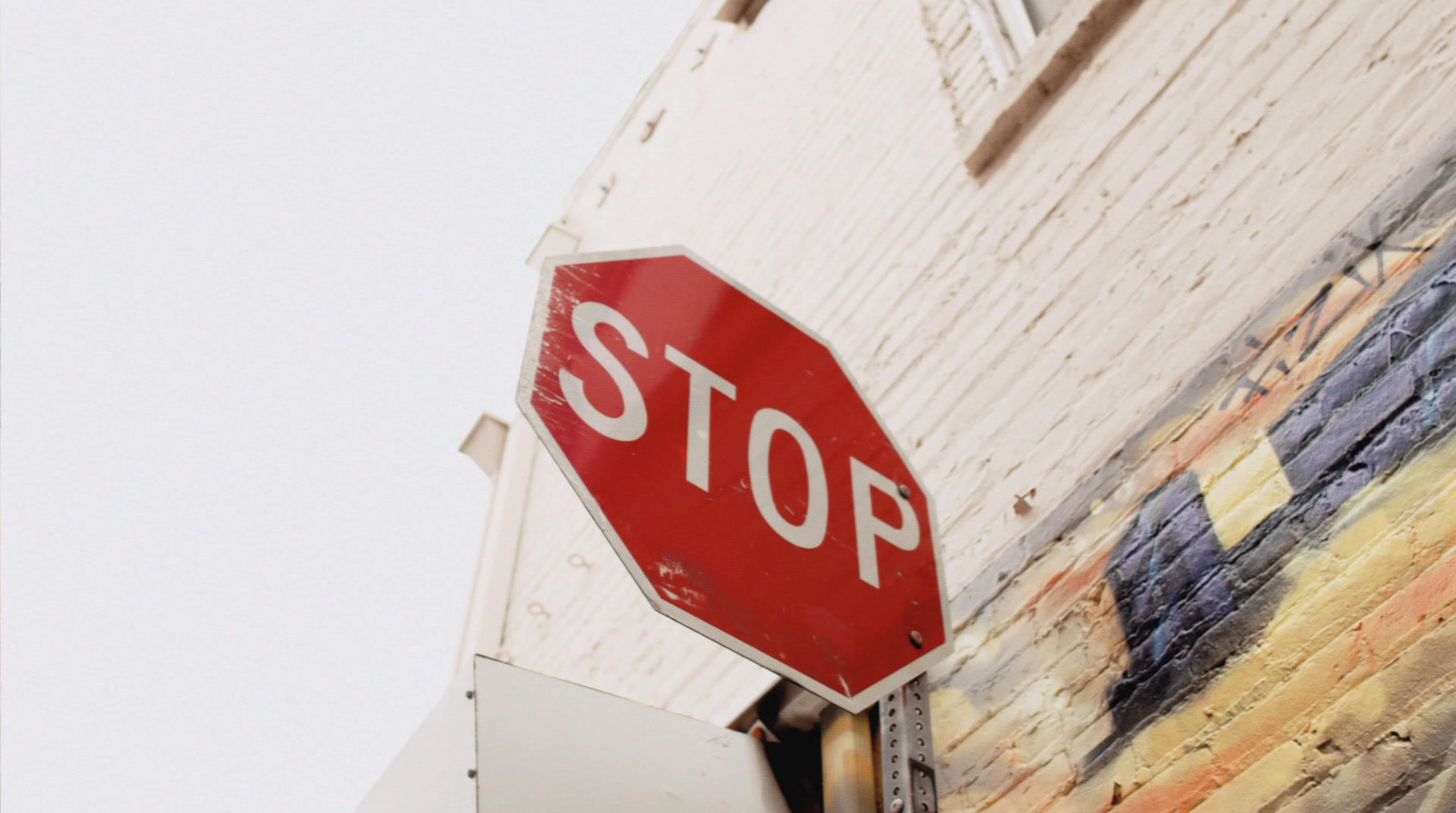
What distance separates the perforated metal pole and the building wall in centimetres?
21

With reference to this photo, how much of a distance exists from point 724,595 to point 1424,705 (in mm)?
1131

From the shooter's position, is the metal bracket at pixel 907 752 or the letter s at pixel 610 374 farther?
the metal bracket at pixel 907 752

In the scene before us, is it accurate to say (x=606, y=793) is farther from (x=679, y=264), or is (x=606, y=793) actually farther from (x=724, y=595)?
(x=679, y=264)

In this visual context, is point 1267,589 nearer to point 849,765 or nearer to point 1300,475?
point 1300,475

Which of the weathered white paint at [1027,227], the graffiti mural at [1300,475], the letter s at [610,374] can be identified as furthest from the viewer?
the weathered white paint at [1027,227]

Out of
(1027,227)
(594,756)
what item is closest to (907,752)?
(594,756)

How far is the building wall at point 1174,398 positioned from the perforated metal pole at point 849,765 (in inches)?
8.2

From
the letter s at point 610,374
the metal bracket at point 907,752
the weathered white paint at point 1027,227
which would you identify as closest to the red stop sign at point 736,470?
the letter s at point 610,374

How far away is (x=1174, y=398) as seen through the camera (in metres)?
2.98

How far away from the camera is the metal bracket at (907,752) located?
2609 mm

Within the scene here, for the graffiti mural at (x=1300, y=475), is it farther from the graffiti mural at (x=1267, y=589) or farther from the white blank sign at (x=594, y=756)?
the white blank sign at (x=594, y=756)

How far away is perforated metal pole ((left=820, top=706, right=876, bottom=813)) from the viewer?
2800 millimetres

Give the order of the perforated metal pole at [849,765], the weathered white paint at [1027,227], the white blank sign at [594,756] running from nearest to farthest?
the white blank sign at [594,756] → the perforated metal pole at [849,765] → the weathered white paint at [1027,227]

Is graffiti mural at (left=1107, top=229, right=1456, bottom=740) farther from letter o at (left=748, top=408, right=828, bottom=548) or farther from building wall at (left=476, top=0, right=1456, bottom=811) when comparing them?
letter o at (left=748, top=408, right=828, bottom=548)
